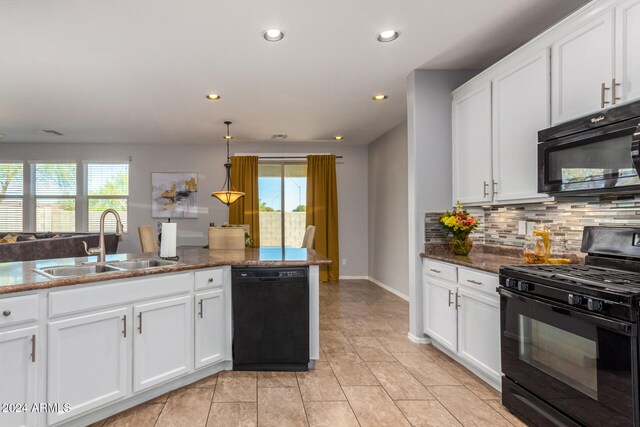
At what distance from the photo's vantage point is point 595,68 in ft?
6.71

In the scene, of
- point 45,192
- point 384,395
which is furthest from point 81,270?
point 45,192

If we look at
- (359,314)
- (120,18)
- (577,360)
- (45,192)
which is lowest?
(359,314)

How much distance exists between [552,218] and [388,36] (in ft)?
5.95

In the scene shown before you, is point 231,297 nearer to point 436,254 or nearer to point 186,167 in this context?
point 436,254

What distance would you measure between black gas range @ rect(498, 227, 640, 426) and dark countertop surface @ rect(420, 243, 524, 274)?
385 millimetres

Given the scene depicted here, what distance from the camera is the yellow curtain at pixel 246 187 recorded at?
667 cm

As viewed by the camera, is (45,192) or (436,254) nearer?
(436,254)

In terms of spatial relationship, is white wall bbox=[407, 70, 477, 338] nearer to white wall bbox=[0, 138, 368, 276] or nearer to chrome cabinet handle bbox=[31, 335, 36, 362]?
chrome cabinet handle bbox=[31, 335, 36, 362]

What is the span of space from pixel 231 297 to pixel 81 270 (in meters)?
0.99

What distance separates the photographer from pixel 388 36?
2777 millimetres

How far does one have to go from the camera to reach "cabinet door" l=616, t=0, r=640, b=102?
5.98 feet


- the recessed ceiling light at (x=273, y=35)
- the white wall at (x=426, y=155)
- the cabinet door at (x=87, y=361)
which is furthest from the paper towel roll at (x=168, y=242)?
the white wall at (x=426, y=155)

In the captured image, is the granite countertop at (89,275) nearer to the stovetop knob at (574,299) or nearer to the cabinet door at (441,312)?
the cabinet door at (441,312)

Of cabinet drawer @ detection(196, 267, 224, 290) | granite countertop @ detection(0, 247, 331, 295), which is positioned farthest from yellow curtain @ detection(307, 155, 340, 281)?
cabinet drawer @ detection(196, 267, 224, 290)
